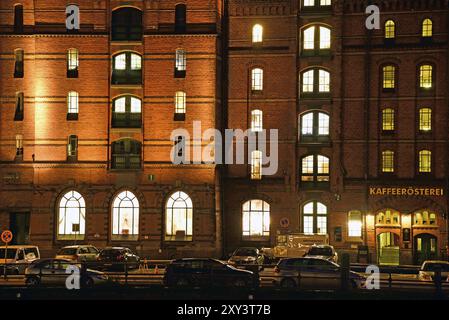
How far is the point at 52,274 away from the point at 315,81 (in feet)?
105

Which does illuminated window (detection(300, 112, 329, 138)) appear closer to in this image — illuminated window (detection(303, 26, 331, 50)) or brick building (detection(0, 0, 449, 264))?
brick building (detection(0, 0, 449, 264))

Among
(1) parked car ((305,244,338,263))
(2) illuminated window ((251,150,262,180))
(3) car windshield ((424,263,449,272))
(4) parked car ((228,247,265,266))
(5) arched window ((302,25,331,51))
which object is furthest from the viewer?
(2) illuminated window ((251,150,262,180))

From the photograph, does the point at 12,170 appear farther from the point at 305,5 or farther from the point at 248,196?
the point at 305,5

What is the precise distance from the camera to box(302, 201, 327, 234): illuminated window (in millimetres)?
74000

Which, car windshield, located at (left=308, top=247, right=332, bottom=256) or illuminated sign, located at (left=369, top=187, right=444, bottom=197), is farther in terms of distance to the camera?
illuminated sign, located at (left=369, top=187, right=444, bottom=197)

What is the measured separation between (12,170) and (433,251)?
104 feet

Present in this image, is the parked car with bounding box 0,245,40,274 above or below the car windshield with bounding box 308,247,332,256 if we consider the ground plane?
below

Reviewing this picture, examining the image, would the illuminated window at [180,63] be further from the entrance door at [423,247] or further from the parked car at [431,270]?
the parked car at [431,270]

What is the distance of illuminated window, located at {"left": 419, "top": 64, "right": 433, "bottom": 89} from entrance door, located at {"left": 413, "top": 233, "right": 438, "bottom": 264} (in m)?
11.1

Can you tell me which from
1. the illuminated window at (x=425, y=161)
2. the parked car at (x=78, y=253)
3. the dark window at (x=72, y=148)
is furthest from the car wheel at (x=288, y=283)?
the dark window at (x=72, y=148)

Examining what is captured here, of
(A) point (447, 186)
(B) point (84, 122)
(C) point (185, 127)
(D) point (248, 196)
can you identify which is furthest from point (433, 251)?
(B) point (84, 122)

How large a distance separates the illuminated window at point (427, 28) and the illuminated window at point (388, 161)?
9.13m

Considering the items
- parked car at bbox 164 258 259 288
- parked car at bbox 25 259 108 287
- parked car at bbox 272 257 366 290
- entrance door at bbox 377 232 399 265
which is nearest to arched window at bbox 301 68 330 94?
entrance door at bbox 377 232 399 265
